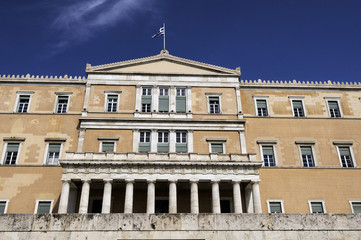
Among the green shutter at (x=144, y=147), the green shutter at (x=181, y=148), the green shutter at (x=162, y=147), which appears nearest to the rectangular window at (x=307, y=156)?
the green shutter at (x=181, y=148)

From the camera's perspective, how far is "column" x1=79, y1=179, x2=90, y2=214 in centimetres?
2538

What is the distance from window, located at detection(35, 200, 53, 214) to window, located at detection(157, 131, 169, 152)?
998 centimetres

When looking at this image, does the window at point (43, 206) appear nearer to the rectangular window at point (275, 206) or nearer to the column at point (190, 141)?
the column at point (190, 141)

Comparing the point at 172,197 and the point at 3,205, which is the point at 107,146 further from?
the point at 3,205

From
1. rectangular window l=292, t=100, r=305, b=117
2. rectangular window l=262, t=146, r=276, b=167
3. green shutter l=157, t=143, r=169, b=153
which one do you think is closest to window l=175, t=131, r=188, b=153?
green shutter l=157, t=143, r=169, b=153

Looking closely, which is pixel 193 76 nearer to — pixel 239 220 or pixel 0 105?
pixel 0 105

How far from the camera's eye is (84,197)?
1013 inches

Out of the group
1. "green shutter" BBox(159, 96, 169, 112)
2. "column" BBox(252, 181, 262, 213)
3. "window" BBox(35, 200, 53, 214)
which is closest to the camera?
"column" BBox(252, 181, 262, 213)

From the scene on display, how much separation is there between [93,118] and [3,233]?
1883 centimetres

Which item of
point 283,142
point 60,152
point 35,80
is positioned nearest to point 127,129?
point 60,152

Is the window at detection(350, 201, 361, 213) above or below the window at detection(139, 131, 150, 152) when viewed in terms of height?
below

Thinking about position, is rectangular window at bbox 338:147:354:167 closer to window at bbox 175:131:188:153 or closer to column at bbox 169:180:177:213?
window at bbox 175:131:188:153

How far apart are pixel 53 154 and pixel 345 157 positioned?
26523mm

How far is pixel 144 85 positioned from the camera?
33.9m
